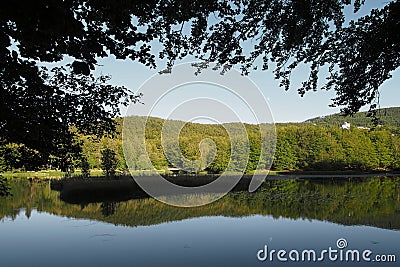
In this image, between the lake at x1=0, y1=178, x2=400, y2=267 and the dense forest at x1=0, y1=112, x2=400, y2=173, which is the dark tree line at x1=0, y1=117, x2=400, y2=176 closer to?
the dense forest at x1=0, y1=112, x2=400, y2=173

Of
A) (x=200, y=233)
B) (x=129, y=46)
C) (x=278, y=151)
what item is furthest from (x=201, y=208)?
(x=278, y=151)

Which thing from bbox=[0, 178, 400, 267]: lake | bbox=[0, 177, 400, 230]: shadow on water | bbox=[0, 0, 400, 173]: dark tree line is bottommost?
bbox=[0, 178, 400, 267]: lake

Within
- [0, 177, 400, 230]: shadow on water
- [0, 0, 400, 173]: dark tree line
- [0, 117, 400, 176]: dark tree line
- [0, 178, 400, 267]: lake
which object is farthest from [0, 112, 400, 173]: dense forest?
[0, 0, 400, 173]: dark tree line

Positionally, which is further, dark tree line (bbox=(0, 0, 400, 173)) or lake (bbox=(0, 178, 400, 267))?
lake (bbox=(0, 178, 400, 267))

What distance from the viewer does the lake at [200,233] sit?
7598 mm

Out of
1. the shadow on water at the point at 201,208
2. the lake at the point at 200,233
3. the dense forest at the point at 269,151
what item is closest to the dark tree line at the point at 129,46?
the lake at the point at 200,233

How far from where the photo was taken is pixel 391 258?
7.26 metres

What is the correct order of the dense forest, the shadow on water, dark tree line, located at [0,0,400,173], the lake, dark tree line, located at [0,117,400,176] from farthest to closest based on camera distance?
dark tree line, located at [0,117,400,176], the dense forest, the shadow on water, the lake, dark tree line, located at [0,0,400,173]

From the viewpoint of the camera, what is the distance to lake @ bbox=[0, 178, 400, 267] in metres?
7.60

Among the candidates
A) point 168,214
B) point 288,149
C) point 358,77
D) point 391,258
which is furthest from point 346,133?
point 358,77

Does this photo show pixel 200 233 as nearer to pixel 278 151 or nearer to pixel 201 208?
pixel 201 208

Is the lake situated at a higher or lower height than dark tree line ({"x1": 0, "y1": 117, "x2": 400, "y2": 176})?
lower

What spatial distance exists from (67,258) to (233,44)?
6483 mm

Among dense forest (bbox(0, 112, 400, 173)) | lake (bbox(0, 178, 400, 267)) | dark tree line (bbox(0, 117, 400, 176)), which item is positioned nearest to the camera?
lake (bbox(0, 178, 400, 267))
